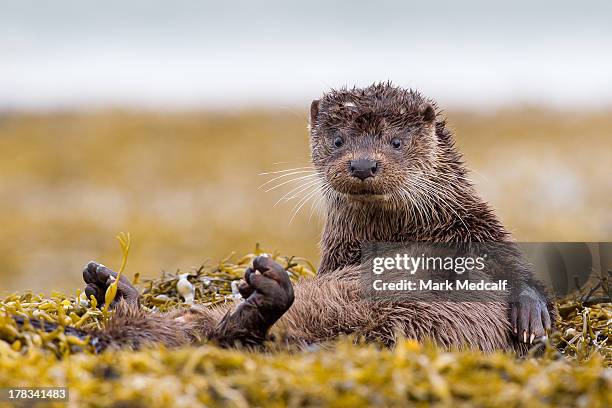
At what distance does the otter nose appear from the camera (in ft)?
13.8

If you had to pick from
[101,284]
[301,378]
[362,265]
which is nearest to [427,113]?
[362,265]

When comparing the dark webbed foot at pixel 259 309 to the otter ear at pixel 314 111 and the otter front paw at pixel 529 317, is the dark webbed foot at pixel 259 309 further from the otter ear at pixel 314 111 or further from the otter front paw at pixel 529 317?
the otter ear at pixel 314 111

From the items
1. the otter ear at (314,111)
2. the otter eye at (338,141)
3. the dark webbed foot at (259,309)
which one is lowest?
the dark webbed foot at (259,309)

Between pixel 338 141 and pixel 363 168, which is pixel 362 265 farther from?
pixel 338 141

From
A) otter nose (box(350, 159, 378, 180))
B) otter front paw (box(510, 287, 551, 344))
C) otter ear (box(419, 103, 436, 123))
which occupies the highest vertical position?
otter ear (box(419, 103, 436, 123))

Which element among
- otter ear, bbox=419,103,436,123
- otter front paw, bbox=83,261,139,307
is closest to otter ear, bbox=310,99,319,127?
otter ear, bbox=419,103,436,123

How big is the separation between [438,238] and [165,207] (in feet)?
43.0

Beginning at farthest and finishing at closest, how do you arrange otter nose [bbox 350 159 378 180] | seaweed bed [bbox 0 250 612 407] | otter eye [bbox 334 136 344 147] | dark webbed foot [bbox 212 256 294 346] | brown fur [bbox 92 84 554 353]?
1. otter eye [bbox 334 136 344 147]
2. otter nose [bbox 350 159 378 180]
3. brown fur [bbox 92 84 554 353]
4. dark webbed foot [bbox 212 256 294 346]
5. seaweed bed [bbox 0 250 612 407]

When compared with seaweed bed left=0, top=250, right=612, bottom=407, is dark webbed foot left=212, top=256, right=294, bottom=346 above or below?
above

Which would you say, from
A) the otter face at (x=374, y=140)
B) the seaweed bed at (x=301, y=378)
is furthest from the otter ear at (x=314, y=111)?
the seaweed bed at (x=301, y=378)

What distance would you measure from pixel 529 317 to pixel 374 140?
3.40 feet

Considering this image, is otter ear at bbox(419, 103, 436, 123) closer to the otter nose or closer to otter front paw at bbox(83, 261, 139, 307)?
the otter nose

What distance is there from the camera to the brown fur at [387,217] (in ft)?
12.3

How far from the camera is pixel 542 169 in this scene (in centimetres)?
1930
